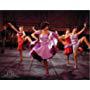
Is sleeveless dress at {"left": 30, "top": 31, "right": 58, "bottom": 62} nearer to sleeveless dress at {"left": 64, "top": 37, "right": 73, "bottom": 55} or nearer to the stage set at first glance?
the stage set

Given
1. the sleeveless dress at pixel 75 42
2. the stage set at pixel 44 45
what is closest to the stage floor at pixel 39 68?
the stage set at pixel 44 45

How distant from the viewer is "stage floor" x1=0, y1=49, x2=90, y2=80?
462 cm

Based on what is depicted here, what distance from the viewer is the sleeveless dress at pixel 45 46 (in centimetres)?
459

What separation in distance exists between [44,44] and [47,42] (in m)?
0.05

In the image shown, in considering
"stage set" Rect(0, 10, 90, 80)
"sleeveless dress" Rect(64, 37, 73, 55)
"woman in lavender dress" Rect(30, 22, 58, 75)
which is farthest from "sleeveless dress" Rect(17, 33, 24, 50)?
"sleeveless dress" Rect(64, 37, 73, 55)

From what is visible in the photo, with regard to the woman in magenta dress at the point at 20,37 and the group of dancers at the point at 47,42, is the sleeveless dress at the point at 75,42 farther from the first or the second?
the woman in magenta dress at the point at 20,37

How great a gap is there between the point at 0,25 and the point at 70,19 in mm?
1068

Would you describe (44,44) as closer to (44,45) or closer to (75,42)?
(44,45)

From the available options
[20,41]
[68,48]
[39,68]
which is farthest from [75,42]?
[20,41]

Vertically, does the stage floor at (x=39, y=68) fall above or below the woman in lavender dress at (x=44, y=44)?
below

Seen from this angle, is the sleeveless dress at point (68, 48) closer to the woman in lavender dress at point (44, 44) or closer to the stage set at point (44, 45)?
the stage set at point (44, 45)

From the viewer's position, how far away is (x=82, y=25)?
182 inches
